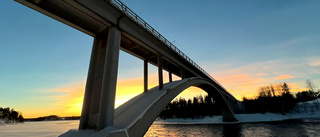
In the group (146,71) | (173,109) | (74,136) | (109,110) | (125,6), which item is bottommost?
(173,109)

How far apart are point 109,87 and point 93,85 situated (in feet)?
7.81

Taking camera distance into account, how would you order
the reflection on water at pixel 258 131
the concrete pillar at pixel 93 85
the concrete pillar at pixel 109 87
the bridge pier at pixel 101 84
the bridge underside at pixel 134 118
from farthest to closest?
the reflection on water at pixel 258 131, the concrete pillar at pixel 93 85, the bridge pier at pixel 101 84, the concrete pillar at pixel 109 87, the bridge underside at pixel 134 118

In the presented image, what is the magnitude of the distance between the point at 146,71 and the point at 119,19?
6.50m

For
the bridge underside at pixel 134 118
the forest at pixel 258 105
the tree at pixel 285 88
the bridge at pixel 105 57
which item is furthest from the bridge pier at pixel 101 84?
the tree at pixel 285 88

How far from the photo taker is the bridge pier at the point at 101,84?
26.9ft

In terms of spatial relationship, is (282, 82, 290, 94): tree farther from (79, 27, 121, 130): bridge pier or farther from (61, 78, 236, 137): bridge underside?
(79, 27, 121, 130): bridge pier

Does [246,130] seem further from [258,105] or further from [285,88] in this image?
[285,88]

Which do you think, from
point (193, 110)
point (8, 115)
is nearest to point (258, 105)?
point (193, 110)

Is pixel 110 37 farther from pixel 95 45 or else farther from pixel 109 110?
pixel 109 110

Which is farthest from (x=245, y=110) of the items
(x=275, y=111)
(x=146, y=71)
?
(x=146, y=71)

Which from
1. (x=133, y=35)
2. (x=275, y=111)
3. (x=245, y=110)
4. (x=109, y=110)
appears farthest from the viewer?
(x=245, y=110)

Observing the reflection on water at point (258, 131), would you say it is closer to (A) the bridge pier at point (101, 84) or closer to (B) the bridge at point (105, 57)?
(B) the bridge at point (105, 57)

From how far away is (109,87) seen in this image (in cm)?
843

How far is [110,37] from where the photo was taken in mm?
9852
